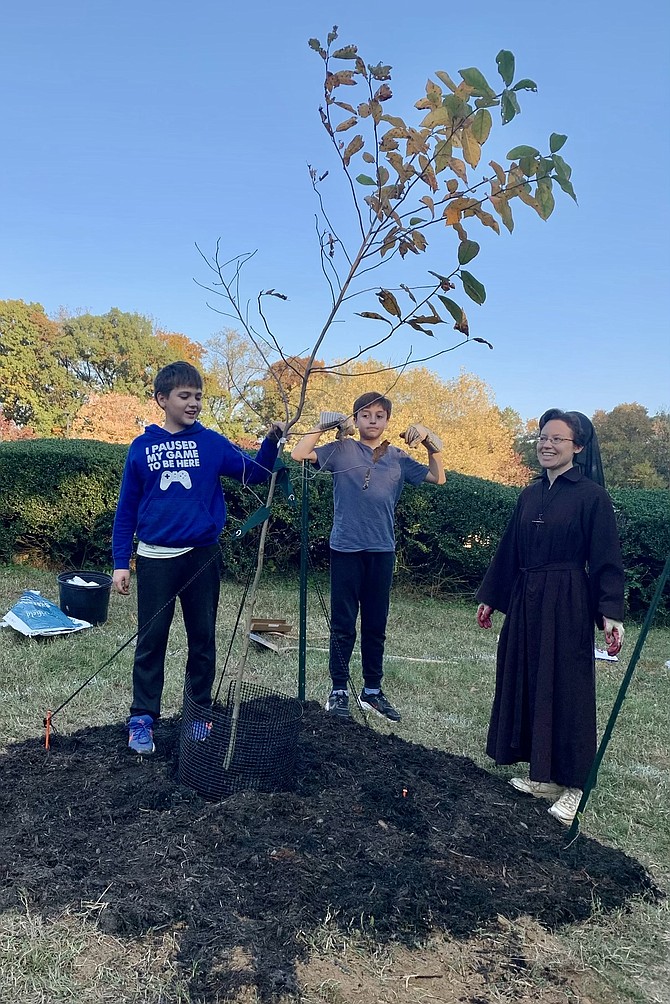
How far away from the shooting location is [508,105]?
6.30 feet

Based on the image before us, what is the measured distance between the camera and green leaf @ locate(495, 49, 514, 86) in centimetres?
183

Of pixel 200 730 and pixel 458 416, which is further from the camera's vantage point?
pixel 458 416

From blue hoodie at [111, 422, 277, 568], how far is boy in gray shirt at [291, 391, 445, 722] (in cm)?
80

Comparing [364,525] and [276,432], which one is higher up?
[276,432]

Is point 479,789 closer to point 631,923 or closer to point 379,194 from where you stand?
point 631,923

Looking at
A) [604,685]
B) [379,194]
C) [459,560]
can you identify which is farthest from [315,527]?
[379,194]

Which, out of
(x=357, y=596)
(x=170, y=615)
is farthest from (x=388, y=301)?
(x=357, y=596)

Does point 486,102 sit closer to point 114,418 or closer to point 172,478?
point 172,478

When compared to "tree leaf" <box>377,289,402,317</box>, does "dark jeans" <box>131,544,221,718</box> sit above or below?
below

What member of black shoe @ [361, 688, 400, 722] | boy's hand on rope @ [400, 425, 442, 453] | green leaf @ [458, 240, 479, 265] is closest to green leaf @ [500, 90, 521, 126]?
green leaf @ [458, 240, 479, 265]

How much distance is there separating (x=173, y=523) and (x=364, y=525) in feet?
4.08

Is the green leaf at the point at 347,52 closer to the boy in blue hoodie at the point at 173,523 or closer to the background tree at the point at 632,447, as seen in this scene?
the boy in blue hoodie at the point at 173,523

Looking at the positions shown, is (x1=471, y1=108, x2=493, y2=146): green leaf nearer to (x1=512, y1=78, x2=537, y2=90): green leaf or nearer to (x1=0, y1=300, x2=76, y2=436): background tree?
(x1=512, y1=78, x2=537, y2=90): green leaf

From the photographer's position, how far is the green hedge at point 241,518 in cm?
820
